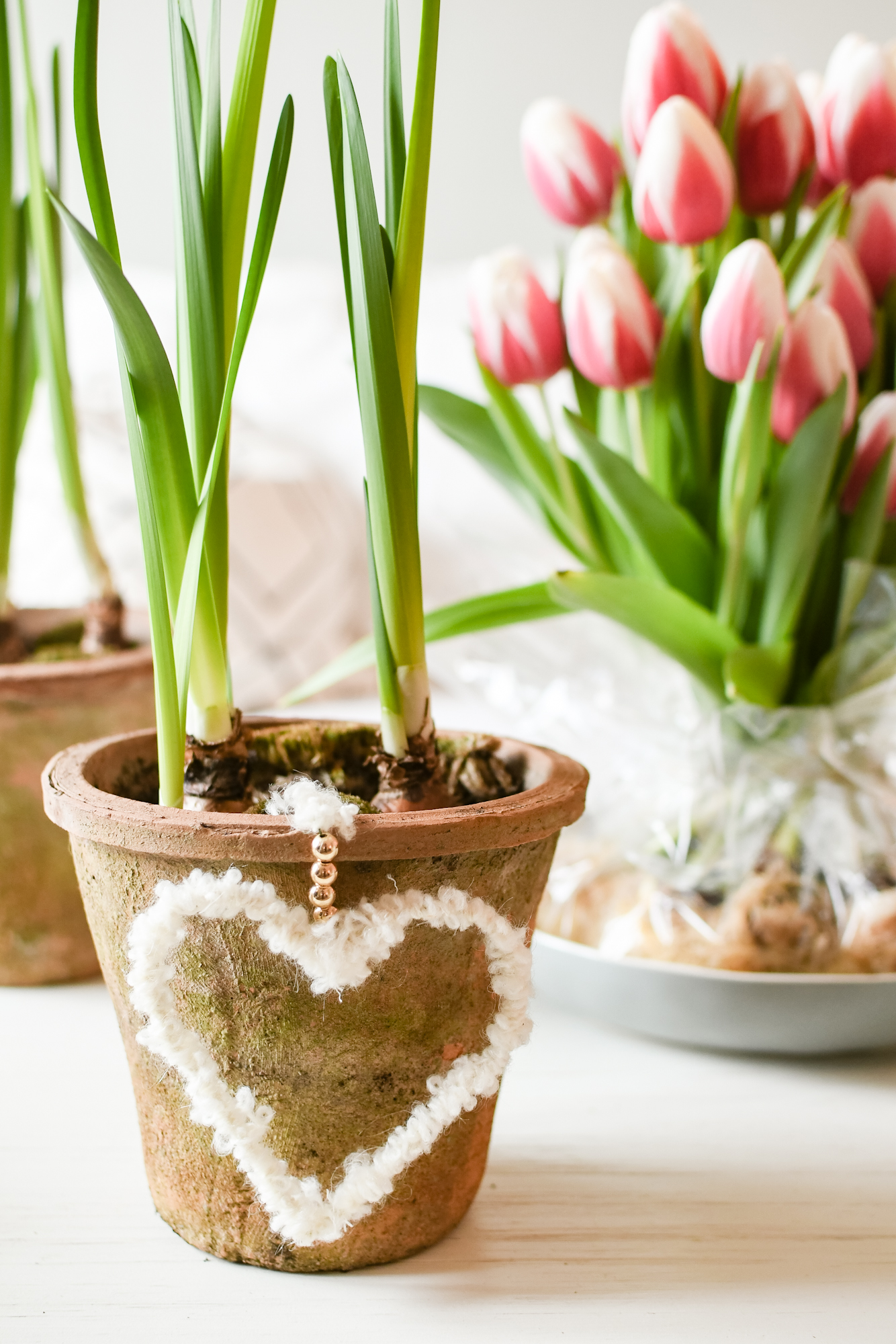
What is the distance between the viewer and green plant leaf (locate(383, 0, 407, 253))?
1.26 feet

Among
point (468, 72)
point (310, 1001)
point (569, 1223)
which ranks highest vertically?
point (468, 72)

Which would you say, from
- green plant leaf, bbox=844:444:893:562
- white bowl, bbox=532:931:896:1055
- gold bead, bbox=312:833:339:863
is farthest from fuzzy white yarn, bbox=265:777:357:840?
green plant leaf, bbox=844:444:893:562

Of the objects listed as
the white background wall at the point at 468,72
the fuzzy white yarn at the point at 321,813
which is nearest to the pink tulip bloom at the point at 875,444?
the fuzzy white yarn at the point at 321,813

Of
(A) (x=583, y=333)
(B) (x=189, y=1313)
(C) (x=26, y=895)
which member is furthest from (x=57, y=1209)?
(A) (x=583, y=333)

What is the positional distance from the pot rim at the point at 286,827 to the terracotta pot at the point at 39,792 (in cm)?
21

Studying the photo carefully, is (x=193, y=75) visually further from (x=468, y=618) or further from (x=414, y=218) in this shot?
(x=468, y=618)

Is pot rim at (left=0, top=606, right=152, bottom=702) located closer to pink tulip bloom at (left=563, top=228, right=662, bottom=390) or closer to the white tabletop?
the white tabletop

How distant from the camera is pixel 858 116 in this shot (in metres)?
0.54

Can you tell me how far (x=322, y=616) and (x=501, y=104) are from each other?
755 mm

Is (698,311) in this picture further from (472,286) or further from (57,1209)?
(57,1209)

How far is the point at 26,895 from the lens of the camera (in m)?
0.60

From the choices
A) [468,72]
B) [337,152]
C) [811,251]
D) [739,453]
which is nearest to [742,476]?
[739,453]

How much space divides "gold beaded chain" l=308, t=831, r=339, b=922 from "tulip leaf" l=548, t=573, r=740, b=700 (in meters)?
0.20

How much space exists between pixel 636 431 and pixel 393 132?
21 cm
